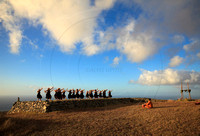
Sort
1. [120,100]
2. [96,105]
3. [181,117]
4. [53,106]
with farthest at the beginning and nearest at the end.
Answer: [120,100] < [96,105] < [53,106] < [181,117]

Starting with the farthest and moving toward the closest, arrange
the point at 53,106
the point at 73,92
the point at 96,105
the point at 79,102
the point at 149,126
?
the point at 73,92
the point at 96,105
the point at 79,102
the point at 53,106
the point at 149,126

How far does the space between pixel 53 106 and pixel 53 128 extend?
8.56 metres

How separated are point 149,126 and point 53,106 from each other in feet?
43.1

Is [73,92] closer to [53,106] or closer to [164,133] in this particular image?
[53,106]

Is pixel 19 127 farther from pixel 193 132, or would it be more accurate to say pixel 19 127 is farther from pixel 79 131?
pixel 193 132

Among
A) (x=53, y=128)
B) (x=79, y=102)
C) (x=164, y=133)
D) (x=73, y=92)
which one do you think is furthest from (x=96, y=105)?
(x=164, y=133)

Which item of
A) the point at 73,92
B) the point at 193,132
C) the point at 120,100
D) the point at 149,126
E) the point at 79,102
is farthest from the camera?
the point at 120,100

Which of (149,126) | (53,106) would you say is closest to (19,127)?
(53,106)

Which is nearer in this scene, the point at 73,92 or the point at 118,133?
the point at 118,133

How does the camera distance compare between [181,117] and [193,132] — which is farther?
[181,117]

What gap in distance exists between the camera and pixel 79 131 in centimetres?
821

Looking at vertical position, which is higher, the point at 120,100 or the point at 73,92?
the point at 73,92

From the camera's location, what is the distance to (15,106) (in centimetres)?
2052

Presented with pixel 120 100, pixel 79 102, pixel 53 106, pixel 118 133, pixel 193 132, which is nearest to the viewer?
pixel 193 132
